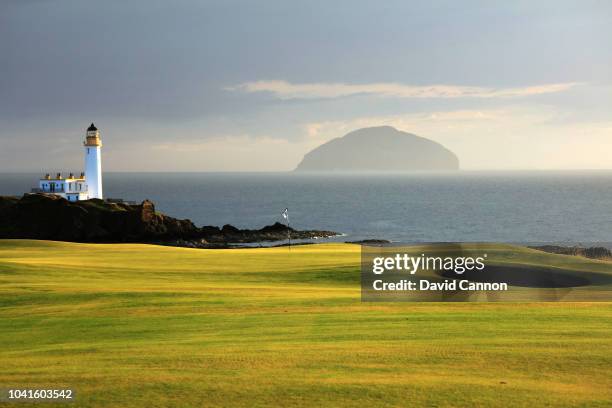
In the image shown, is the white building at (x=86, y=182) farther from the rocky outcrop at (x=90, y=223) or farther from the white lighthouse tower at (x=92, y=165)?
the rocky outcrop at (x=90, y=223)

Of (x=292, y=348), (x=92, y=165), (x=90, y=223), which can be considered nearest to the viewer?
(x=292, y=348)

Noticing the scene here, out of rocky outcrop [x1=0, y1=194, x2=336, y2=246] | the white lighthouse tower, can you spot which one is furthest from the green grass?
the white lighthouse tower

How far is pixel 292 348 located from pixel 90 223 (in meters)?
85.9

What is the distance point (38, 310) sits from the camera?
77.6ft

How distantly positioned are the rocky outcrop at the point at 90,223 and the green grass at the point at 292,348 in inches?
2673

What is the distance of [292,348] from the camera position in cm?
1549

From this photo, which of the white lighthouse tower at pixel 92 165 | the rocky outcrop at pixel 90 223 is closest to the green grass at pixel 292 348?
the rocky outcrop at pixel 90 223

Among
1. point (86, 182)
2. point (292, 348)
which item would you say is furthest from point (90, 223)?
point (292, 348)

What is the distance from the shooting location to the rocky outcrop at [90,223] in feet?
308

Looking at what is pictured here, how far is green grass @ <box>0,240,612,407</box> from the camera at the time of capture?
1187 centimetres

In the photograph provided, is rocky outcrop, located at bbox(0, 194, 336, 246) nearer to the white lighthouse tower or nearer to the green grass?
the white lighthouse tower

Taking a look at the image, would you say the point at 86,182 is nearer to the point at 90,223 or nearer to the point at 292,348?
the point at 90,223

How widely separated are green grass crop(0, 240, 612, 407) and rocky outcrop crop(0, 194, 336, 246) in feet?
223

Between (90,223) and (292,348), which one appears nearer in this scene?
(292,348)
